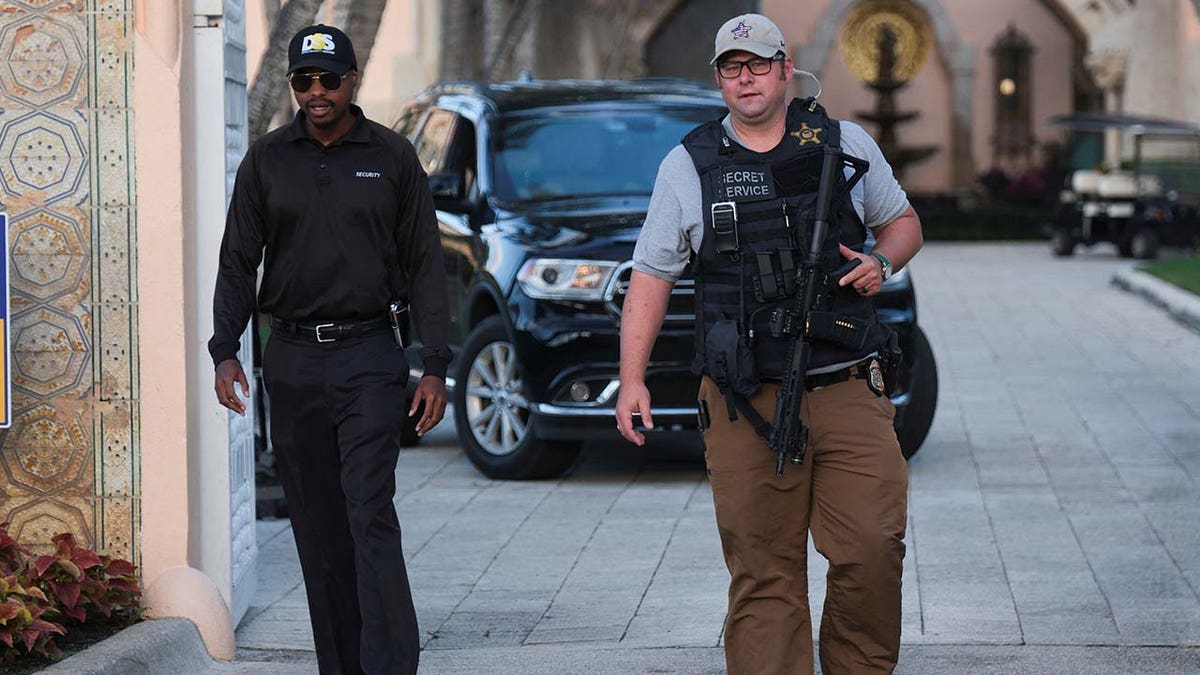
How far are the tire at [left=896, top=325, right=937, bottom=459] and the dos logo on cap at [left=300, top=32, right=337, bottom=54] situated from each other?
525cm

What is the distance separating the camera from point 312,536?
577 cm

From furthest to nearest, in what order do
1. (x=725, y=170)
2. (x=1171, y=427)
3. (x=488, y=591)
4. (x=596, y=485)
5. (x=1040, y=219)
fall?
(x=1040, y=219), (x=1171, y=427), (x=596, y=485), (x=488, y=591), (x=725, y=170)

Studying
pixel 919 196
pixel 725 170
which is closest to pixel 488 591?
pixel 725 170

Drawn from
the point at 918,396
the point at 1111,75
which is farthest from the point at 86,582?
the point at 1111,75

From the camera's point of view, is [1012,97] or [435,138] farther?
[1012,97]

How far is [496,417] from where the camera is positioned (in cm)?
1038

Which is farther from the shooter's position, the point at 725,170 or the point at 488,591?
the point at 488,591

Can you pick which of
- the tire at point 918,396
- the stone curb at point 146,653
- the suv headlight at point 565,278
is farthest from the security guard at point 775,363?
the tire at point 918,396

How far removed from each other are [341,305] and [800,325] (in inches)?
48.8

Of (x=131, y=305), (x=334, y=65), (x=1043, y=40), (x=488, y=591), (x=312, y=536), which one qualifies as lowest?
(x=488, y=591)

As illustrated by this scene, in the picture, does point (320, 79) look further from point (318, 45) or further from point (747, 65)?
point (747, 65)

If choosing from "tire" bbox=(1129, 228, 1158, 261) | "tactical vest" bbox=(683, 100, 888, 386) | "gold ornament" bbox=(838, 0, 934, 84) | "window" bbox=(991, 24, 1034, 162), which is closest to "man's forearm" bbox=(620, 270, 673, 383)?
"tactical vest" bbox=(683, 100, 888, 386)

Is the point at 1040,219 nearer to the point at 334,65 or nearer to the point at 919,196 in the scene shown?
the point at 919,196

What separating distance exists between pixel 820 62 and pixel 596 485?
36.2 meters
